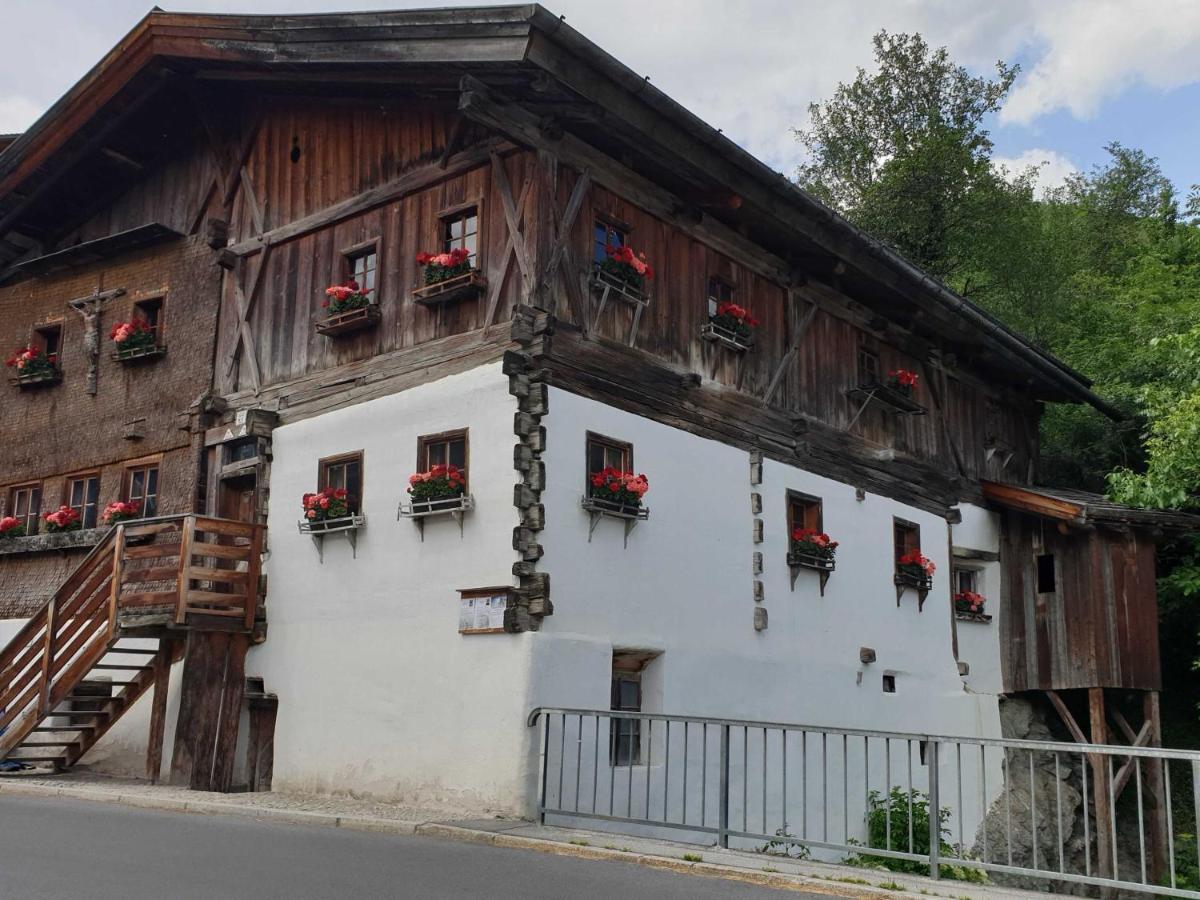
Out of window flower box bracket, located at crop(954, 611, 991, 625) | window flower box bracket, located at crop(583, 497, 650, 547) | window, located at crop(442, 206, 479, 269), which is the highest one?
window, located at crop(442, 206, 479, 269)

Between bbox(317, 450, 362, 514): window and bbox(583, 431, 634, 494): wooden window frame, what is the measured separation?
2717mm

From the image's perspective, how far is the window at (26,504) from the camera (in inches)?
725

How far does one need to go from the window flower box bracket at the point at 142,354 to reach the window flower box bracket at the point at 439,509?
6020mm

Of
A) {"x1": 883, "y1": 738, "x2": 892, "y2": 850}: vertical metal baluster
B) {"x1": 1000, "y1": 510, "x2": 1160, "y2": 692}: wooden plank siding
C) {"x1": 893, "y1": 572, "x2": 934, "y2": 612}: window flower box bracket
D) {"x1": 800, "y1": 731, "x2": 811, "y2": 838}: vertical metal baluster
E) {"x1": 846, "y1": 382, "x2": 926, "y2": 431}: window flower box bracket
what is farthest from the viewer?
{"x1": 1000, "y1": 510, "x2": 1160, "y2": 692}: wooden plank siding

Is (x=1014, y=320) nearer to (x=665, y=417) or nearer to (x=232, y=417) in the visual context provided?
(x=665, y=417)

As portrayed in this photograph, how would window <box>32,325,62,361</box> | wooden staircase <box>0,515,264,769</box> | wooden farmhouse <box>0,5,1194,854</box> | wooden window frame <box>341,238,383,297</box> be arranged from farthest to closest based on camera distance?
1. window <box>32,325,62,361</box>
2. wooden window frame <box>341,238,383,297</box>
3. wooden staircase <box>0,515,264,769</box>
4. wooden farmhouse <box>0,5,1194,854</box>

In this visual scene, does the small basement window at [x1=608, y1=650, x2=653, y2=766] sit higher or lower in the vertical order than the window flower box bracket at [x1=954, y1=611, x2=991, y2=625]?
lower

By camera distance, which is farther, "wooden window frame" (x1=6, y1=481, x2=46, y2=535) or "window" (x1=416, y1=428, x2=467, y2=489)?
"wooden window frame" (x1=6, y1=481, x2=46, y2=535)

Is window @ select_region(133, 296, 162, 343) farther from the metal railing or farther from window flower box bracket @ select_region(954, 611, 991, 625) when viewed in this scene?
window flower box bracket @ select_region(954, 611, 991, 625)

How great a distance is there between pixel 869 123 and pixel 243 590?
23869 mm

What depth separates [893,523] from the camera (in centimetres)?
1852

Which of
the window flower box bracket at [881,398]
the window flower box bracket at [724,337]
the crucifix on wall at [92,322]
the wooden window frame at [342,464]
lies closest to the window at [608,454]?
the window flower box bracket at [724,337]

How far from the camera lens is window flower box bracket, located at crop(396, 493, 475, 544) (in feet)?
40.8

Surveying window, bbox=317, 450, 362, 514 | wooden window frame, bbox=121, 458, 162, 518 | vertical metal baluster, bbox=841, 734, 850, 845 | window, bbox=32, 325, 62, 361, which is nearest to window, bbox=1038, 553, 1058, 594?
vertical metal baluster, bbox=841, 734, 850, 845
